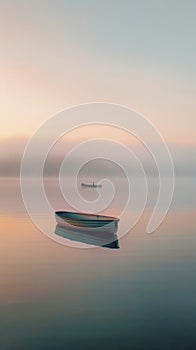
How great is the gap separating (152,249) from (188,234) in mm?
5267

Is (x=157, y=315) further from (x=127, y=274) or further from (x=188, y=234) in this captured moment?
(x=188, y=234)

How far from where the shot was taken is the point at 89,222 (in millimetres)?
27016

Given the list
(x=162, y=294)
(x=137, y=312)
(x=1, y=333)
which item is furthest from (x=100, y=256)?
(x=1, y=333)

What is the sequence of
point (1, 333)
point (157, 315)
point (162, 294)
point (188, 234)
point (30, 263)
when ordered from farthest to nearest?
point (188, 234), point (30, 263), point (162, 294), point (157, 315), point (1, 333)

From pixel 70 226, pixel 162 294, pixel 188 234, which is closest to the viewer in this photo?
pixel 162 294

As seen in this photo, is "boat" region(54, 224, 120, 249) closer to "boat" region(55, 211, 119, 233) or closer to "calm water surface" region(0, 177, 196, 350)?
"boat" region(55, 211, 119, 233)

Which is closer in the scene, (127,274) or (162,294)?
(162,294)

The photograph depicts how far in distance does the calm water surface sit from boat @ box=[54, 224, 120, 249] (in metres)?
1.80

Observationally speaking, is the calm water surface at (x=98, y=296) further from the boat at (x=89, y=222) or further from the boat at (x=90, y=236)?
the boat at (x=89, y=222)

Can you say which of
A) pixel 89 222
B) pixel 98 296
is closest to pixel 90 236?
pixel 89 222

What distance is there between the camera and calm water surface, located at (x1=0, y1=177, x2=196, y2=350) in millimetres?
10133

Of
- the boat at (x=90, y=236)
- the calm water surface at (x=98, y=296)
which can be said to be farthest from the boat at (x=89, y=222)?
the calm water surface at (x=98, y=296)

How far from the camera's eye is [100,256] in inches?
849

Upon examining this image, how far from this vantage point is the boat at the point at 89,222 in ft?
83.0
